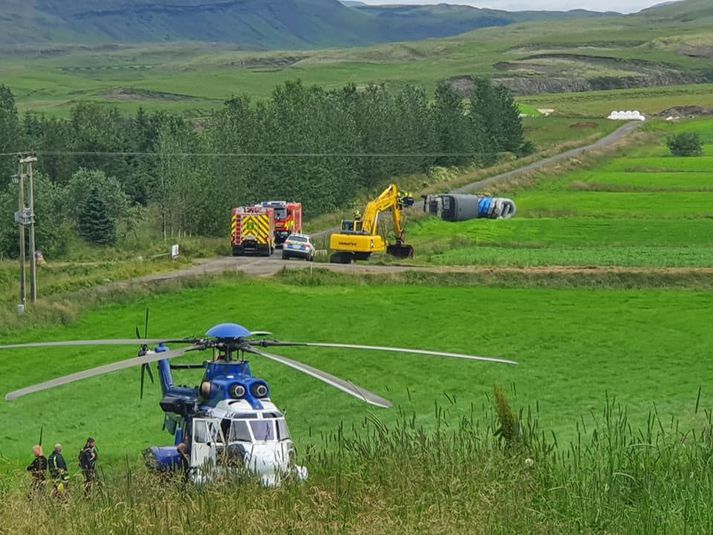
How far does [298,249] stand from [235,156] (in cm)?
2123

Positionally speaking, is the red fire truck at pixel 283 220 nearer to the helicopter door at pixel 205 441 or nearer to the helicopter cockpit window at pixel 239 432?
the helicopter door at pixel 205 441

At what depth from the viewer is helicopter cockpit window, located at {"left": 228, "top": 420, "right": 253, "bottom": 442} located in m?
17.4

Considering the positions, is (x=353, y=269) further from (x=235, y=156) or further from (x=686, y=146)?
(x=686, y=146)

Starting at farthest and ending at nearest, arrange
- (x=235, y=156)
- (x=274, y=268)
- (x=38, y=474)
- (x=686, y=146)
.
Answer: (x=686, y=146) → (x=235, y=156) → (x=274, y=268) → (x=38, y=474)

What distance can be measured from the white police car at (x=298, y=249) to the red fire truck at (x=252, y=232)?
3.03 m

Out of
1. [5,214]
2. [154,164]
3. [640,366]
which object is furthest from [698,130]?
[640,366]

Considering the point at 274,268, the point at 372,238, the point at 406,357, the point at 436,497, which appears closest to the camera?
the point at 436,497

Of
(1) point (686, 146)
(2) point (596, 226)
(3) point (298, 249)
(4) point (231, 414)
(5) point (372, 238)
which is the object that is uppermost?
(4) point (231, 414)

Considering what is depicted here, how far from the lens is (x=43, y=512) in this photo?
13.7 m

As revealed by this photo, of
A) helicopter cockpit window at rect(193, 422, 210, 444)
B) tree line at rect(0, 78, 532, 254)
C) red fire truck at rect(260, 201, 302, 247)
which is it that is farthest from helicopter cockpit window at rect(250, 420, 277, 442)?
tree line at rect(0, 78, 532, 254)

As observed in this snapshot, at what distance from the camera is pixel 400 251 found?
2331 inches

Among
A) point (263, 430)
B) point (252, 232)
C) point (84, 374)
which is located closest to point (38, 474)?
point (263, 430)

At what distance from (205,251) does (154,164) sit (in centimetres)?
4038

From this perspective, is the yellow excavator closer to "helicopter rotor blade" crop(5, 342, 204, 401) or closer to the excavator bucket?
the excavator bucket
